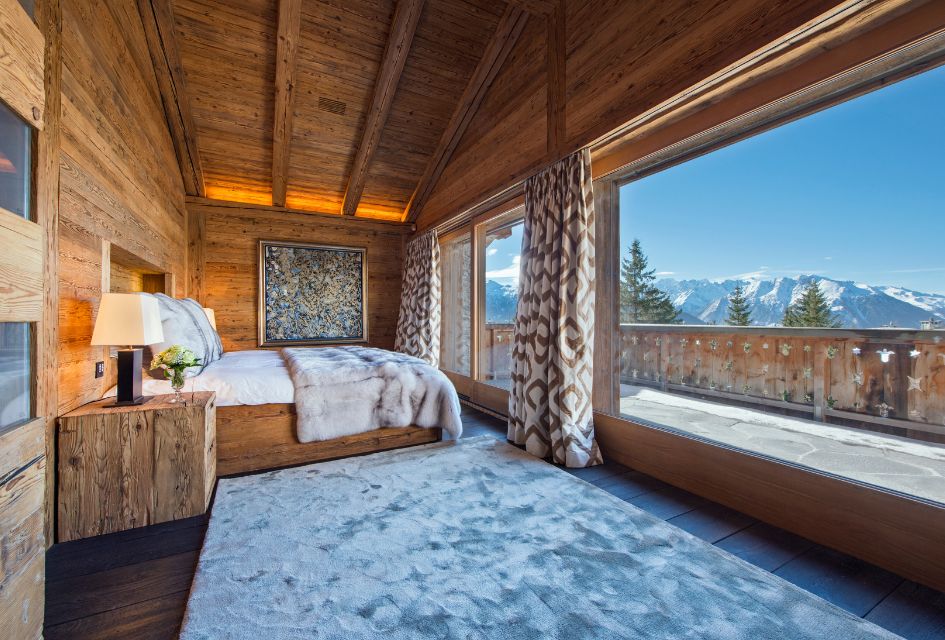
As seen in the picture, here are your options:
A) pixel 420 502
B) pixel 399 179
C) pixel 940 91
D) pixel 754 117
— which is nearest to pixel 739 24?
pixel 754 117

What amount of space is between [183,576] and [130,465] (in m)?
0.71

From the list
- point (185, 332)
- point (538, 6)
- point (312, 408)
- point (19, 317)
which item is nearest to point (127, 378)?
point (185, 332)

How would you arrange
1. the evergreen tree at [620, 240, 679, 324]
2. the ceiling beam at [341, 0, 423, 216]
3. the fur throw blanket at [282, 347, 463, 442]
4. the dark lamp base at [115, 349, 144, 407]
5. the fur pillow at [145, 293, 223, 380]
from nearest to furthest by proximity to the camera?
the dark lamp base at [115, 349, 144, 407] → the fur pillow at [145, 293, 223, 380] → the fur throw blanket at [282, 347, 463, 442] → the evergreen tree at [620, 240, 679, 324] → the ceiling beam at [341, 0, 423, 216]

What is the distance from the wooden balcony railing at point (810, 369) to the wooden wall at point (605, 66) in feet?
4.95

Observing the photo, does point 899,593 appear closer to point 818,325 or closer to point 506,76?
point 818,325

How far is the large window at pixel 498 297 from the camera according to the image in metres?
4.30

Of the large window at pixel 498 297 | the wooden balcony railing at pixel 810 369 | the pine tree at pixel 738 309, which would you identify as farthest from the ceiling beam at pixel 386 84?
the pine tree at pixel 738 309

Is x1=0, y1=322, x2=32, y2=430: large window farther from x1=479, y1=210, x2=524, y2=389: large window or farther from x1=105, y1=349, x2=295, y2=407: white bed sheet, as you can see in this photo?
x1=479, y1=210, x2=524, y2=389: large window

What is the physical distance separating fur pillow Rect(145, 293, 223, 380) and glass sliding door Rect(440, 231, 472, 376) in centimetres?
263

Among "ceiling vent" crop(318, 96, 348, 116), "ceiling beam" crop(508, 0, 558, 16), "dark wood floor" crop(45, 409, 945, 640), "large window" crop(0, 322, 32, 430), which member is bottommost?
"dark wood floor" crop(45, 409, 945, 640)

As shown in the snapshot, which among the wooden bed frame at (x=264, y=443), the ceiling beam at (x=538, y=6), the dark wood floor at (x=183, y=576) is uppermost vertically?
the ceiling beam at (x=538, y=6)

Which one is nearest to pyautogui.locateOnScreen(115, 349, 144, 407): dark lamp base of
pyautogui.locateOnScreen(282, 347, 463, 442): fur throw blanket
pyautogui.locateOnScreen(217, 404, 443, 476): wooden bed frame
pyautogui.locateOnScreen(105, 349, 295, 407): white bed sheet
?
pyautogui.locateOnScreen(105, 349, 295, 407): white bed sheet

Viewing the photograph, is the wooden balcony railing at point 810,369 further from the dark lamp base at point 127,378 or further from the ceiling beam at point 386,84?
the ceiling beam at point 386,84

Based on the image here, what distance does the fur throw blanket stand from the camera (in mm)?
2736
